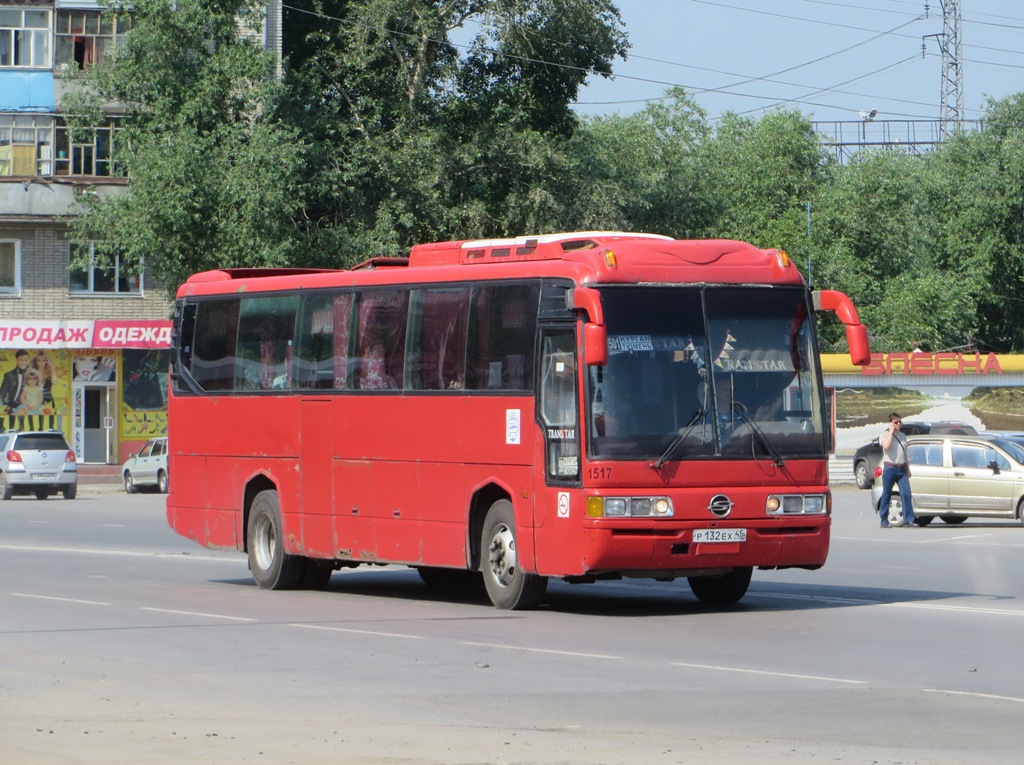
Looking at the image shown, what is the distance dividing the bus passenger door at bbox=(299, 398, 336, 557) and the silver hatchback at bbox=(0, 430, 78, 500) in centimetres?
2791

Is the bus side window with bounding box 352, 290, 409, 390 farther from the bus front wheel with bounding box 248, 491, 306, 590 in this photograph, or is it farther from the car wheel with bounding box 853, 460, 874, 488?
the car wheel with bounding box 853, 460, 874, 488

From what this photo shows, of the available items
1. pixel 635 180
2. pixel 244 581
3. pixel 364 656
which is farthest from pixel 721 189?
pixel 364 656

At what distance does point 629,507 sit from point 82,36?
41858 millimetres

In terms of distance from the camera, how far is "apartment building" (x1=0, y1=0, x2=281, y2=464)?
170 feet

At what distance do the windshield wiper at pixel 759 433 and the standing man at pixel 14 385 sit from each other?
41.6m

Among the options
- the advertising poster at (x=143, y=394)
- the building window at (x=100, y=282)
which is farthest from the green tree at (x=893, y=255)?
the building window at (x=100, y=282)

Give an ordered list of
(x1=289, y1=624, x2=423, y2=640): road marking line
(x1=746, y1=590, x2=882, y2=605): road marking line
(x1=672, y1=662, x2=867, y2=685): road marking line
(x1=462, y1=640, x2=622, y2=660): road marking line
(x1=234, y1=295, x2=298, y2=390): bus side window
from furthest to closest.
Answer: (x1=234, y1=295, x2=298, y2=390): bus side window
(x1=746, y1=590, x2=882, y2=605): road marking line
(x1=289, y1=624, x2=423, y2=640): road marking line
(x1=462, y1=640, x2=622, y2=660): road marking line
(x1=672, y1=662, x2=867, y2=685): road marking line

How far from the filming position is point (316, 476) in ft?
58.5

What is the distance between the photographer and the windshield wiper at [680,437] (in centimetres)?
1455

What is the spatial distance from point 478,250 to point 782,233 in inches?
2255

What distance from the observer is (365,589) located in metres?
18.5

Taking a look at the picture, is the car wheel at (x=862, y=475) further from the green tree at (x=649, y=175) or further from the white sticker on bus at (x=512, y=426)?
the white sticker on bus at (x=512, y=426)

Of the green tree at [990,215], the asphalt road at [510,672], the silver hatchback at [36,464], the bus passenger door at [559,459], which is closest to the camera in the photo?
the asphalt road at [510,672]

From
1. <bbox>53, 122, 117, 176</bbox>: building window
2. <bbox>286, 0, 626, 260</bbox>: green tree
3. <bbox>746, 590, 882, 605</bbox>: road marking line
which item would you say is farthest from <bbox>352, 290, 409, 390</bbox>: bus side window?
<bbox>53, 122, 117, 176</bbox>: building window
